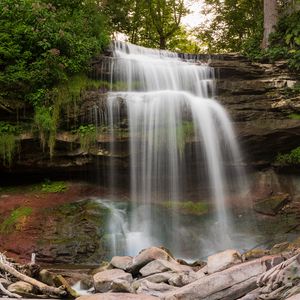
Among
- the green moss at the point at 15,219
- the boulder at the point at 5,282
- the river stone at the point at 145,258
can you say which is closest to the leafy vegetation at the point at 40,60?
the green moss at the point at 15,219

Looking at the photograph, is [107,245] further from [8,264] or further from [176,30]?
[176,30]

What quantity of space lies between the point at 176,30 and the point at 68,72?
16521 mm

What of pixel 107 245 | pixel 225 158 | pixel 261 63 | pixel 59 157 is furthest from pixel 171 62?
pixel 107 245

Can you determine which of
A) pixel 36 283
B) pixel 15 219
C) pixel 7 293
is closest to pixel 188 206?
pixel 15 219

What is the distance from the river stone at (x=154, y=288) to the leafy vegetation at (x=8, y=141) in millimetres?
7661

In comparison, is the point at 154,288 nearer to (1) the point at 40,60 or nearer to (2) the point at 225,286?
(2) the point at 225,286

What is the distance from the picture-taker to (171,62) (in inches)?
690

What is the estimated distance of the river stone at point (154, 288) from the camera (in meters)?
8.09

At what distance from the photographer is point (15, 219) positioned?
13.0 metres

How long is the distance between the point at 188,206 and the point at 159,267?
551 centimetres

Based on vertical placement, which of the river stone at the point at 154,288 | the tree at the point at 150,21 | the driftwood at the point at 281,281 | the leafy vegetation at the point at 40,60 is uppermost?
the tree at the point at 150,21

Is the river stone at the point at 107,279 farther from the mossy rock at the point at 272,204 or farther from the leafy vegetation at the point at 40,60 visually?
the mossy rock at the point at 272,204

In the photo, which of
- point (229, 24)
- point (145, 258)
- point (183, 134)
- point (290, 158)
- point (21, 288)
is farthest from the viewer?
point (229, 24)

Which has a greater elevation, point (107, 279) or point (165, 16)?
point (165, 16)
